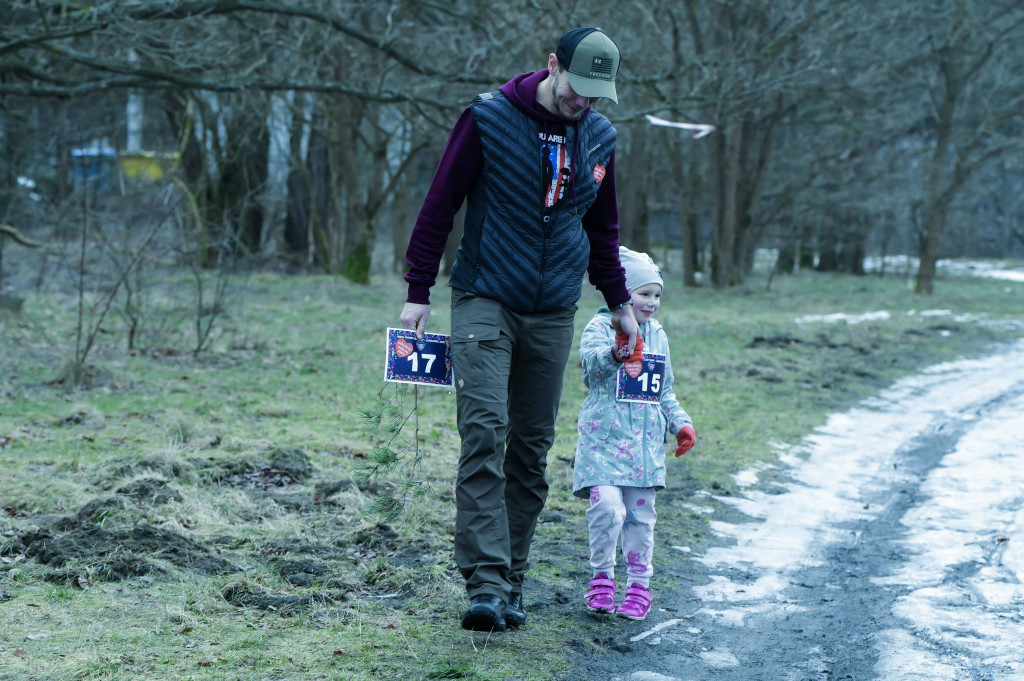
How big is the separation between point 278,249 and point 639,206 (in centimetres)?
1244

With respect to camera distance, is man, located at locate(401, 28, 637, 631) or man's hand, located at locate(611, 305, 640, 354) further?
man's hand, located at locate(611, 305, 640, 354)

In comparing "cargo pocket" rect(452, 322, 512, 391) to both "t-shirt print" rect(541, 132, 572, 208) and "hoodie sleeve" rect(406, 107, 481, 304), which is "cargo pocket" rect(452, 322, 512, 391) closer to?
"hoodie sleeve" rect(406, 107, 481, 304)

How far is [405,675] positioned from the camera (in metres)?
3.80

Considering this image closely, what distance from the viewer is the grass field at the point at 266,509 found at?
4.04m

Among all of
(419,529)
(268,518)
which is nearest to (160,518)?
(268,518)

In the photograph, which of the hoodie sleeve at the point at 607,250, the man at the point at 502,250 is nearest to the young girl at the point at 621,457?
the hoodie sleeve at the point at 607,250

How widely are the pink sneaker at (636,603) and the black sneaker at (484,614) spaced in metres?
0.68

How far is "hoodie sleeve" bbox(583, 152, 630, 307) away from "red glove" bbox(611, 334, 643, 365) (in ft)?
0.46

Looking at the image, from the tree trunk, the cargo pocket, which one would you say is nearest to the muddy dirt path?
the cargo pocket

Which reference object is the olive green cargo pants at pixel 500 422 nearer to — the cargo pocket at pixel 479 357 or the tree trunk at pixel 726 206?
the cargo pocket at pixel 479 357

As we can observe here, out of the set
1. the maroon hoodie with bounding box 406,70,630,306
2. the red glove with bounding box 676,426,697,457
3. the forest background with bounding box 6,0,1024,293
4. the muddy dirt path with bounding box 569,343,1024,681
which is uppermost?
the forest background with bounding box 6,0,1024,293

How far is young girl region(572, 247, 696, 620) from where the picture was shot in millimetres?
4594

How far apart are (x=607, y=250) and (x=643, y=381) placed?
0.56 m

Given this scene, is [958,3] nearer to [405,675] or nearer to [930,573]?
[930,573]
